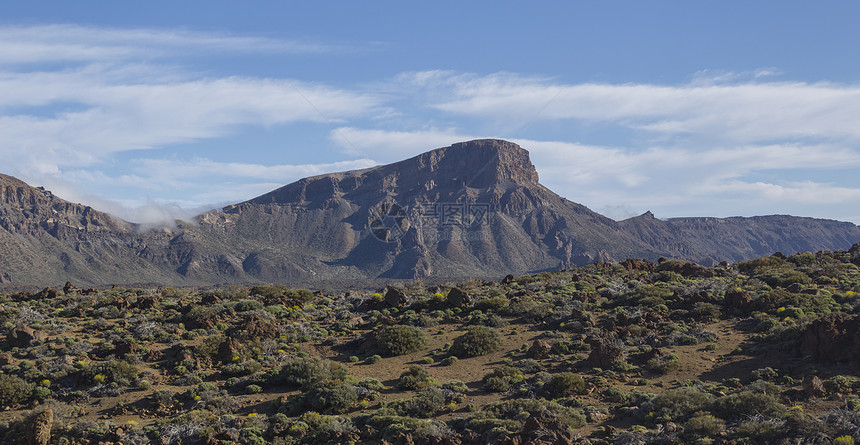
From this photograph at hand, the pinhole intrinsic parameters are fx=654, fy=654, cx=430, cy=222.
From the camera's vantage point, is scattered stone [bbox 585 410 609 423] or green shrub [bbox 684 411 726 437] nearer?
green shrub [bbox 684 411 726 437]

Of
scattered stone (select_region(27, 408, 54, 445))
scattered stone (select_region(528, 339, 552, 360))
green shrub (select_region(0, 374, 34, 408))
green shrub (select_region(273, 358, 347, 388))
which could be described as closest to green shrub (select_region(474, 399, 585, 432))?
scattered stone (select_region(528, 339, 552, 360))

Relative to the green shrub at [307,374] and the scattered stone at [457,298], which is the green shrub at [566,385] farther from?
the scattered stone at [457,298]

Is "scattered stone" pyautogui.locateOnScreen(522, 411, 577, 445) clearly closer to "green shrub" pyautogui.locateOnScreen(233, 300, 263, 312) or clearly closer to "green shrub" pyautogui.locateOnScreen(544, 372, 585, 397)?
"green shrub" pyautogui.locateOnScreen(544, 372, 585, 397)

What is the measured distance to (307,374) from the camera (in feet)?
76.9

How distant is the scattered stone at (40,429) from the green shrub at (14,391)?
137 inches

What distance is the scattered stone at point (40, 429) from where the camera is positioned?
18.4 m

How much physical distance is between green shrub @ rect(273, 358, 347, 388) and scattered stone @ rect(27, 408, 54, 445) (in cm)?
716

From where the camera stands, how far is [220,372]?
81.4ft

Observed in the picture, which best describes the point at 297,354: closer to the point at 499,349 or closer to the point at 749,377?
the point at 499,349

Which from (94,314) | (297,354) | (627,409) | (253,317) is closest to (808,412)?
(627,409)

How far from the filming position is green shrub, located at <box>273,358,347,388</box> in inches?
907

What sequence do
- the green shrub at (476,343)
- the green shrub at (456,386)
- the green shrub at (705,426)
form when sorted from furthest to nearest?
the green shrub at (476,343) < the green shrub at (456,386) < the green shrub at (705,426)

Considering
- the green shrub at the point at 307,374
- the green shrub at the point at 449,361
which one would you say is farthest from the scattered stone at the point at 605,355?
the green shrub at the point at 307,374

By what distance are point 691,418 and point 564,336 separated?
34.1ft
